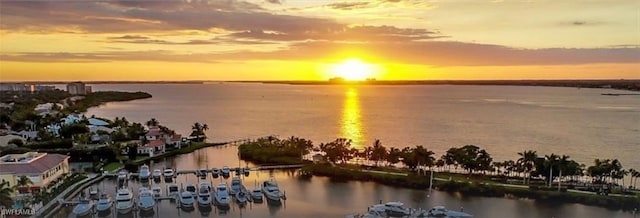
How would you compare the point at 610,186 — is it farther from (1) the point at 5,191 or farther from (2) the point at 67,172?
(2) the point at 67,172

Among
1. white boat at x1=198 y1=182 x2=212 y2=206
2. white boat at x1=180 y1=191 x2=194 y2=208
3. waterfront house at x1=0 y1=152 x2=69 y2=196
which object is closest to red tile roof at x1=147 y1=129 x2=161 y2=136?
waterfront house at x1=0 y1=152 x2=69 y2=196

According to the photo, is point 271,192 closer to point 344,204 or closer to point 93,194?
point 344,204

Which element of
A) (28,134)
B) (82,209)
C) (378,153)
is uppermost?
(28,134)

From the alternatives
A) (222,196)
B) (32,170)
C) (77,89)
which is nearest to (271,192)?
(222,196)

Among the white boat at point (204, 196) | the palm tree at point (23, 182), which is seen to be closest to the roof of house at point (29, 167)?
the palm tree at point (23, 182)

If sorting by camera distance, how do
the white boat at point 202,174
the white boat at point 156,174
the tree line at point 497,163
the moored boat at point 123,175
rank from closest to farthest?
the tree line at point 497,163, the moored boat at point 123,175, the white boat at point 156,174, the white boat at point 202,174

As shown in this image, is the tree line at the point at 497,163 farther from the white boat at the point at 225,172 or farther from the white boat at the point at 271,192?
the white boat at the point at 271,192
